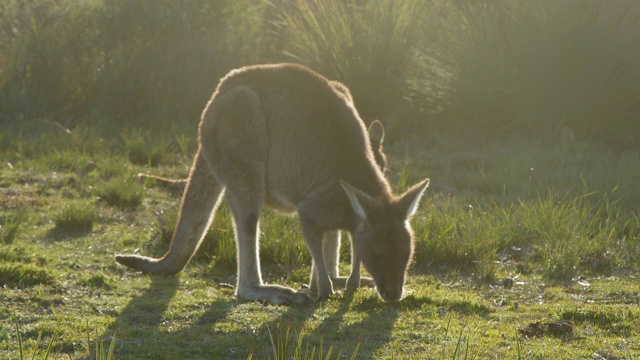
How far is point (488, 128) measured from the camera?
39.2 feet

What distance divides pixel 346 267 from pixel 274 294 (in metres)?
1.30

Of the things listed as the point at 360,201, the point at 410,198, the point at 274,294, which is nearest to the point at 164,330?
the point at 274,294

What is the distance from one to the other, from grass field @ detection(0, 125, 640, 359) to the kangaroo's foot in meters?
0.10

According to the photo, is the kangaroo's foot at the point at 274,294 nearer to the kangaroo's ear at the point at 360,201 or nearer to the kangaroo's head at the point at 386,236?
the kangaroo's head at the point at 386,236

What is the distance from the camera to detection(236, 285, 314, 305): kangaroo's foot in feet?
20.4

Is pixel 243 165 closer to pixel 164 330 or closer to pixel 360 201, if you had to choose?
pixel 360 201

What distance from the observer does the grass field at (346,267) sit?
5.38 meters

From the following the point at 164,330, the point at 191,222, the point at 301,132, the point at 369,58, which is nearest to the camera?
the point at 164,330

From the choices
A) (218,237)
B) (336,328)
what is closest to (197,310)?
(336,328)

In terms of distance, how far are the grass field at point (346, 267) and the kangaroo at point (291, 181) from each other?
24cm

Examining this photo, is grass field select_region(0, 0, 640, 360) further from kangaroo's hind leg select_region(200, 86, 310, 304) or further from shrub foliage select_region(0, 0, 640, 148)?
kangaroo's hind leg select_region(200, 86, 310, 304)

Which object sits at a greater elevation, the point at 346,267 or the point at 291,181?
the point at 291,181

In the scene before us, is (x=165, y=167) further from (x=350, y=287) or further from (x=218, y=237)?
(x=350, y=287)

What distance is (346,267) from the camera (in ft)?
24.6
